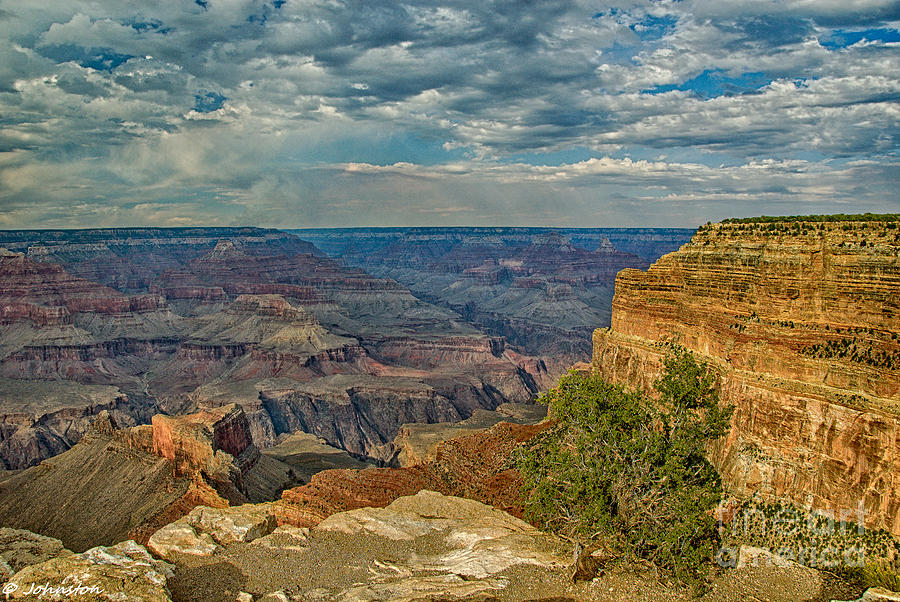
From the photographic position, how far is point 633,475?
2550cm

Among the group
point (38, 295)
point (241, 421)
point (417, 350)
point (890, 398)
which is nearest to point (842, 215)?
point (890, 398)

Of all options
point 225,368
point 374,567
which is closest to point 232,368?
point 225,368

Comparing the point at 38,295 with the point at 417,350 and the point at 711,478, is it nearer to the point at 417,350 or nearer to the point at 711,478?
the point at 417,350

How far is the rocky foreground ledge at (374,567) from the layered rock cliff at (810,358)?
12.5 feet

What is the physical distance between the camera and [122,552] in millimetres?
28422

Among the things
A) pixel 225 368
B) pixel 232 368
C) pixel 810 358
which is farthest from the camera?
pixel 225 368

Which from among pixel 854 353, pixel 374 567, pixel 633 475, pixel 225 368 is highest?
pixel 854 353

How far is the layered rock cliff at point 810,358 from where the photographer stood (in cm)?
2377

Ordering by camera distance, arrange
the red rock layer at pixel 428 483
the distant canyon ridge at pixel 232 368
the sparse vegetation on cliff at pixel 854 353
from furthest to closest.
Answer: the distant canyon ridge at pixel 232 368 → the red rock layer at pixel 428 483 → the sparse vegetation on cliff at pixel 854 353

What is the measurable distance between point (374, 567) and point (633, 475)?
36.4 ft

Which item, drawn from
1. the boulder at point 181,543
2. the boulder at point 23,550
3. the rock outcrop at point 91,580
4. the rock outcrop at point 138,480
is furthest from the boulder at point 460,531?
the rock outcrop at point 138,480

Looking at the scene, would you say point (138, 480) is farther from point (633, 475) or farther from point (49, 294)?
point (49, 294)

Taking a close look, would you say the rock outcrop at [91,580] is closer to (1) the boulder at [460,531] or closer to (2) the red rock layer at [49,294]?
(1) the boulder at [460,531]

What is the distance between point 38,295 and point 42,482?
143m
